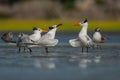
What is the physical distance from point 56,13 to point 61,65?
39841mm

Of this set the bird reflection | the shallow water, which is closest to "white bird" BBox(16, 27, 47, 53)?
the shallow water

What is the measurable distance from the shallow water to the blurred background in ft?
97.2

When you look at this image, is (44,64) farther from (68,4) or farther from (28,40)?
(68,4)

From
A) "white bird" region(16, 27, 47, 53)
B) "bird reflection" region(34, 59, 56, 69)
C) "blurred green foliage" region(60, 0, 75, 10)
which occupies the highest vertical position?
"blurred green foliage" region(60, 0, 75, 10)

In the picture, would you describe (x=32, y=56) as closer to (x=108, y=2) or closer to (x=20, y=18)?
(x=20, y=18)

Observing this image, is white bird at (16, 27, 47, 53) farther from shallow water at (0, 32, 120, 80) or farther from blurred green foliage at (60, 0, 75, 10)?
blurred green foliage at (60, 0, 75, 10)

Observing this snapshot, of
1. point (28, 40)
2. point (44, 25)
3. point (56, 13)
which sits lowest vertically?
point (44, 25)

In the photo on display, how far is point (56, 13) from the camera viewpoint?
5847cm

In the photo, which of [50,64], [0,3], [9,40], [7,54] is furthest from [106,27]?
[50,64]

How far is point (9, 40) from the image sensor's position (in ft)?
86.9

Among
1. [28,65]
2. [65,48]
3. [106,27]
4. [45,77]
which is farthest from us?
[106,27]

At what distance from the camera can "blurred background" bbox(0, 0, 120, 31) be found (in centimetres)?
5486

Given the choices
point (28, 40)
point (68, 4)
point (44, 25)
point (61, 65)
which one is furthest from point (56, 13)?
point (61, 65)

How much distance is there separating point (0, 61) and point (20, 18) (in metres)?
36.7
